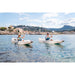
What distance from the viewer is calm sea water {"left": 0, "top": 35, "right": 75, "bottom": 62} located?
14.0ft

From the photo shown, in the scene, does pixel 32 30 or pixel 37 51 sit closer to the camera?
pixel 37 51

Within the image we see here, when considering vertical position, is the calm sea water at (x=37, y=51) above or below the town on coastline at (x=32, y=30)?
below

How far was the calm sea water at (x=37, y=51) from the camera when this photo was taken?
14.0 feet

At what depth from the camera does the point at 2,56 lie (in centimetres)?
436

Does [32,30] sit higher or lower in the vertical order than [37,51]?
higher

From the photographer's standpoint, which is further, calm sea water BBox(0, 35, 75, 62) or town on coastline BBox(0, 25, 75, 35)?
town on coastline BBox(0, 25, 75, 35)

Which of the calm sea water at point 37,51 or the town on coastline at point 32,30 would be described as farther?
the town on coastline at point 32,30

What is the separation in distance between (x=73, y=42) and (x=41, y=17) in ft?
5.14

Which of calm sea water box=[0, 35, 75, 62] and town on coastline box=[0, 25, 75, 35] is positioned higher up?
town on coastline box=[0, 25, 75, 35]

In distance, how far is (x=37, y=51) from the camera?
441 cm
